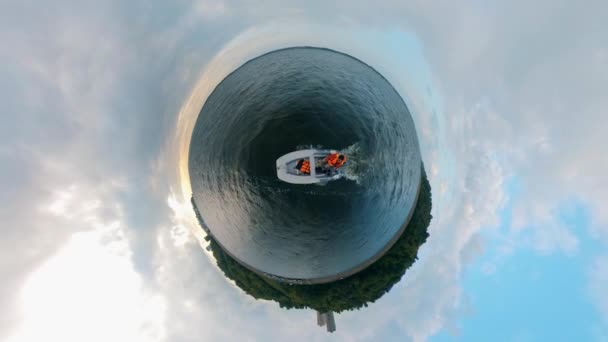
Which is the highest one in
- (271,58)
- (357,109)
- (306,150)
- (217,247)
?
(271,58)

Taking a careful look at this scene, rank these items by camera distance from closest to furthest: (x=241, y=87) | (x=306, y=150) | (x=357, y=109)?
(x=306, y=150)
(x=357, y=109)
(x=241, y=87)

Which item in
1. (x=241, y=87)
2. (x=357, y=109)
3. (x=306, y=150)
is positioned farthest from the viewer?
(x=241, y=87)

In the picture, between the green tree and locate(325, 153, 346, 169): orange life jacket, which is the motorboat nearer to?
locate(325, 153, 346, 169): orange life jacket

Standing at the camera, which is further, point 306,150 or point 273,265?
point 273,265

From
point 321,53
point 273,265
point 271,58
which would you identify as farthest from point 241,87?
point 273,265

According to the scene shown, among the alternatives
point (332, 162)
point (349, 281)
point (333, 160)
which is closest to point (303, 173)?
point (332, 162)

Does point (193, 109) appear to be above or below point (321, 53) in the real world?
below

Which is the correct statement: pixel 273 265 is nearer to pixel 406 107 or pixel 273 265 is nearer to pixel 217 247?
pixel 217 247
